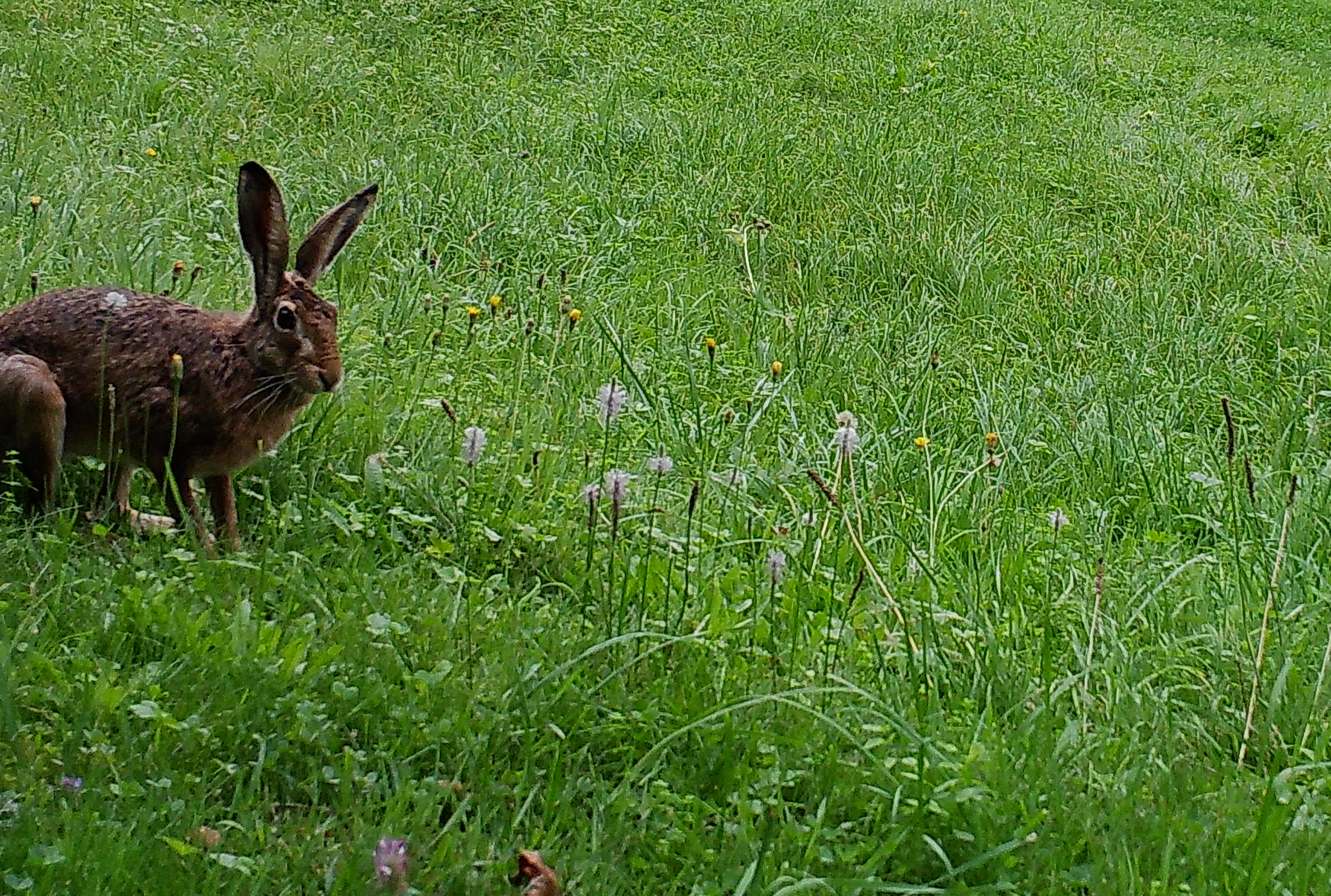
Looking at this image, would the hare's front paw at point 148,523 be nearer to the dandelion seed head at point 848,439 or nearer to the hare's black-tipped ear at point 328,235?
the hare's black-tipped ear at point 328,235

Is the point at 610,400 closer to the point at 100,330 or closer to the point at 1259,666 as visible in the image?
the point at 100,330

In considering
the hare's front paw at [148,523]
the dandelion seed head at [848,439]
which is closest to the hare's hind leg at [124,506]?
the hare's front paw at [148,523]

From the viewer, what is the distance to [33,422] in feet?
11.1

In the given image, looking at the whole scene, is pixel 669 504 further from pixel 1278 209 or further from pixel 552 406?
pixel 1278 209

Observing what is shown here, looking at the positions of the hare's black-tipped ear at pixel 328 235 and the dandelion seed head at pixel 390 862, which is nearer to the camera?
the dandelion seed head at pixel 390 862

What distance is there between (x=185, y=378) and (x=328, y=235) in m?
0.48

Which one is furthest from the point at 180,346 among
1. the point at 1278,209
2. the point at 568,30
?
the point at 568,30

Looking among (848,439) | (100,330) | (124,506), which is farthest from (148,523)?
(848,439)

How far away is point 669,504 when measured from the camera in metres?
4.12

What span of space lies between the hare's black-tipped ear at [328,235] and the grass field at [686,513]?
1.66ft

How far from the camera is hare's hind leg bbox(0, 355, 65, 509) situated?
3.39 m

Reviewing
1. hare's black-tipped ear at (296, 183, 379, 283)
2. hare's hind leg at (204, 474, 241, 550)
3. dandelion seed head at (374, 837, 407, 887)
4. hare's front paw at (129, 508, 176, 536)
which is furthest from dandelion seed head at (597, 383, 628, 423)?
dandelion seed head at (374, 837, 407, 887)

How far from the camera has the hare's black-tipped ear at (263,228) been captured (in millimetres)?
3350

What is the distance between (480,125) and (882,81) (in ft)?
11.6
